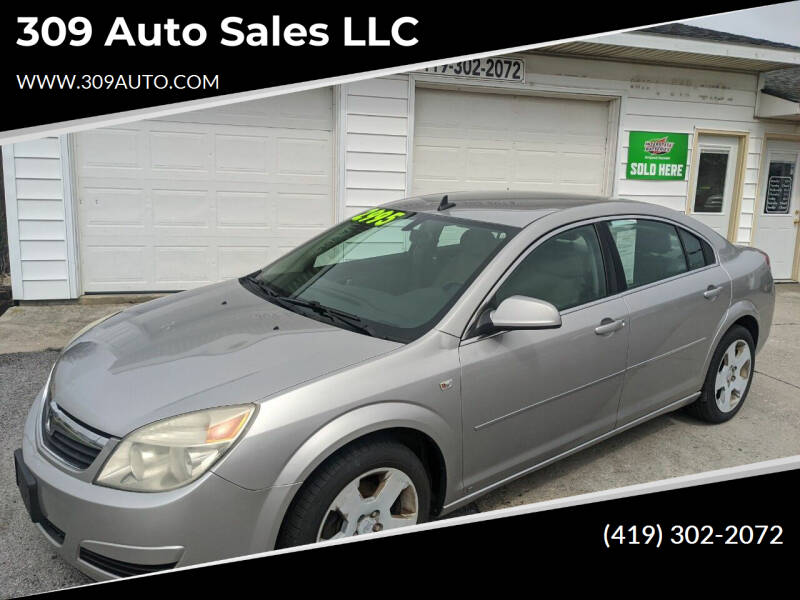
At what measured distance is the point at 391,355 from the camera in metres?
2.61

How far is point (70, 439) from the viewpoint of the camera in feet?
7.91

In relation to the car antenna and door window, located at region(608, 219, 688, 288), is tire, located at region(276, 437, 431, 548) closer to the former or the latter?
the car antenna

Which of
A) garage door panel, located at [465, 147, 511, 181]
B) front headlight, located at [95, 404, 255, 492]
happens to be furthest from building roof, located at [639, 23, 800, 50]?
front headlight, located at [95, 404, 255, 492]

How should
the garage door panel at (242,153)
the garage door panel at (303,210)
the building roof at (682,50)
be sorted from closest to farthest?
1. the garage door panel at (242,153)
2. the garage door panel at (303,210)
3. the building roof at (682,50)

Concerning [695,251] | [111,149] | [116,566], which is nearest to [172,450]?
[116,566]

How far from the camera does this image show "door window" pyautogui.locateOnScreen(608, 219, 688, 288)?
3.63 m

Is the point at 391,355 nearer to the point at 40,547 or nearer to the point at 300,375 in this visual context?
the point at 300,375

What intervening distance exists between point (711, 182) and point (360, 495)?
9.03m

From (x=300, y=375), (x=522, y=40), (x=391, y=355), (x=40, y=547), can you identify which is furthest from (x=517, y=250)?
(x=522, y=40)

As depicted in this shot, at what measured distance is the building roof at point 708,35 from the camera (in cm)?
830

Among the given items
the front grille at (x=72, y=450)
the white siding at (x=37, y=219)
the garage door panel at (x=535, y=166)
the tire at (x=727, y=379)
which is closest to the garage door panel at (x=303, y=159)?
the white siding at (x=37, y=219)

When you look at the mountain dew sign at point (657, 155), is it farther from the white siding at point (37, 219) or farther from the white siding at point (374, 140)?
the white siding at point (37, 219)

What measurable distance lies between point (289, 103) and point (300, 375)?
5810mm

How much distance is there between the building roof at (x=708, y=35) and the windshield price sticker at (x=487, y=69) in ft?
5.07
